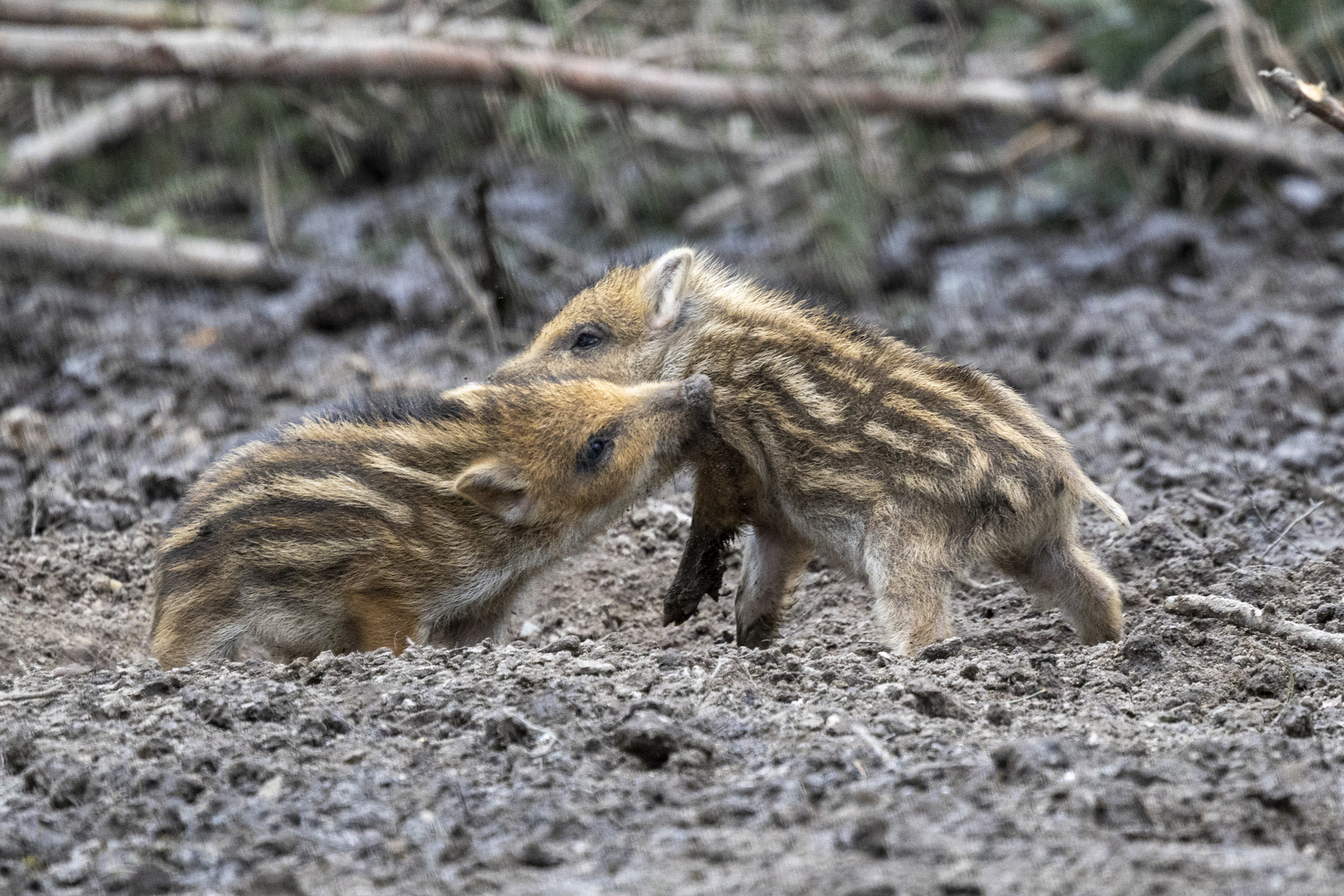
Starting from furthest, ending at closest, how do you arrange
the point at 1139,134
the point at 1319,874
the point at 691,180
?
the point at 691,180 → the point at 1139,134 → the point at 1319,874

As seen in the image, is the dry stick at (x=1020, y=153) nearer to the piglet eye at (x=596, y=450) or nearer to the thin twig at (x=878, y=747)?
the piglet eye at (x=596, y=450)

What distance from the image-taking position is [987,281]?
9312 mm

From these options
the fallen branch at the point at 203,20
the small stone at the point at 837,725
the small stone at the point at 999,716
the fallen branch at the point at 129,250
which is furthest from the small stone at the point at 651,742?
the fallen branch at the point at 129,250

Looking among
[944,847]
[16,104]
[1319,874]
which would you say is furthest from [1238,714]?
[16,104]

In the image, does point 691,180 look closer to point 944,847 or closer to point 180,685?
point 180,685

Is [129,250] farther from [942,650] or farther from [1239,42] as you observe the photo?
[1239,42]

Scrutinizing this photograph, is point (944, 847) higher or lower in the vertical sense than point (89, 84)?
lower

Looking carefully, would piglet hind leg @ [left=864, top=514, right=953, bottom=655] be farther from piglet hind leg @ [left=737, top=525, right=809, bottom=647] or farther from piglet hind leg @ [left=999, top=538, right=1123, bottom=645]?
piglet hind leg @ [left=737, top=525, right=809, bottom=647]

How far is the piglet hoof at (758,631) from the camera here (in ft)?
16.3

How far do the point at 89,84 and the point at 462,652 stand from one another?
685 centimetres

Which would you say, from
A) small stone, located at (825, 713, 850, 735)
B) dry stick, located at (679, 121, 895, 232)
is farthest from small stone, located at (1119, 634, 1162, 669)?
dry stick, located at (679, 121, 895, 232)

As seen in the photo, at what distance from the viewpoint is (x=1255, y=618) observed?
416cm

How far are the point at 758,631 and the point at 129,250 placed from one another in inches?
206

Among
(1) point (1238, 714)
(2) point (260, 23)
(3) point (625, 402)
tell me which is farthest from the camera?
(2) point (260, 23)
